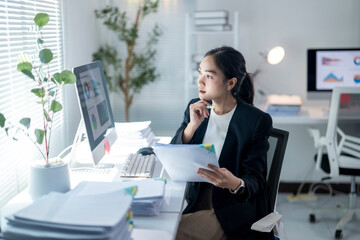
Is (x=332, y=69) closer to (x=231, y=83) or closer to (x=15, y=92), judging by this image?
(x=231, y=83)

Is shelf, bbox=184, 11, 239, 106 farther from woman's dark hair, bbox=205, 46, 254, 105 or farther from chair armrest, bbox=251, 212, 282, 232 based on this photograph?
chair armrest, bbox=251, 212, 282, 232

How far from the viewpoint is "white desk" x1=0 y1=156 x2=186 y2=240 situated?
1.41 meters

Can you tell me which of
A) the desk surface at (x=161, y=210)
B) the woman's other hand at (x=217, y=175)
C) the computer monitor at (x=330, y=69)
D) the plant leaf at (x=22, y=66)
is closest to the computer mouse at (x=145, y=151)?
the desk surface at (x=161, y=210)

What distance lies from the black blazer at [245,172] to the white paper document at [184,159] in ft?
0.51

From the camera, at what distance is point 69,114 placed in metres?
2.91

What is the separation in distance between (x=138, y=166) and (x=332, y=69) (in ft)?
7.11

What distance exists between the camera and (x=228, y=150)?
1.90 metres

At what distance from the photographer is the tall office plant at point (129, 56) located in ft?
12.3

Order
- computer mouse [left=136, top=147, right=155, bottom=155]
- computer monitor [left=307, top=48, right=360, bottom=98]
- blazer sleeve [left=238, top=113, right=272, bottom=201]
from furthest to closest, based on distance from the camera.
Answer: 1. computer monitor [left=307, top=48, right=360, bottom=98]
2. computer mouse [left=136, top=147, right=155, bottom=155]
3. blazer sleeve [left=238, top=113, right=272, bottom=201]

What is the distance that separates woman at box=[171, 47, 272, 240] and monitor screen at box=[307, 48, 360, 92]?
5.57ft

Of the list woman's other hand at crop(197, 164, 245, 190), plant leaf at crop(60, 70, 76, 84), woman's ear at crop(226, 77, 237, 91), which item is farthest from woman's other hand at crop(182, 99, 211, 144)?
plant leaf at crop(60, 70, 76, 84)

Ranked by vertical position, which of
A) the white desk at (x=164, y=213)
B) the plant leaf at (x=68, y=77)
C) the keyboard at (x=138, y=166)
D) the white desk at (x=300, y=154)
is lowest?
A: the white desk at (x=300, y=154)

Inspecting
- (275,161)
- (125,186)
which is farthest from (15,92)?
(275,161)

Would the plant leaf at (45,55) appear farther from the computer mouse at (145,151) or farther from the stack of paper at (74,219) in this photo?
the computer mouse at (145,151)
